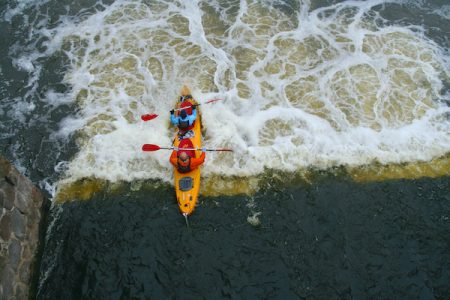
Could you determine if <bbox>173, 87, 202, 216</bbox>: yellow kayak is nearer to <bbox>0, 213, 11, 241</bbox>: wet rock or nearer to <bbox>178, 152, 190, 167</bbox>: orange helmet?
<bbox>178, 152, 190, 167</bbox>: orange helmet

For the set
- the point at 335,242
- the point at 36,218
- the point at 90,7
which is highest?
the point at 90,7

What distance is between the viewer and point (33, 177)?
792 cm

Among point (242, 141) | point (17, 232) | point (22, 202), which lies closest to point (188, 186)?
point (242, 141)

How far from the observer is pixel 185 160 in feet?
24.8

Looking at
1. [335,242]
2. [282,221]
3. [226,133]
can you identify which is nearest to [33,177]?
[226,133]

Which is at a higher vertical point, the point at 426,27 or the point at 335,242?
the point at 426,27

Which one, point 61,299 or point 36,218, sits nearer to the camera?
point 61,299

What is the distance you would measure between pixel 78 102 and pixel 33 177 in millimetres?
2363

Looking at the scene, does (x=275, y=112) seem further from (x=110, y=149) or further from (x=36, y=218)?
(x=36, y=218)

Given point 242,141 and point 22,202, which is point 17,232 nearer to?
point 22,202

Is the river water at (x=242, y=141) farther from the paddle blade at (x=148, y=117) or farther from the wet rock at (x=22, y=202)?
the wet rock at (x=22, y=202)

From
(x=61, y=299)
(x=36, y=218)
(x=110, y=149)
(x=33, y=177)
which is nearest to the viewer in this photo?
(x=61, y=299)

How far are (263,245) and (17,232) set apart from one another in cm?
419

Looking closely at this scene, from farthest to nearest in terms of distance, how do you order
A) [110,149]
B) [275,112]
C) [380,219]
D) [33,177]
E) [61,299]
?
[275,112] < [110,149] < [33,177] < [380,219] < [61,299]
